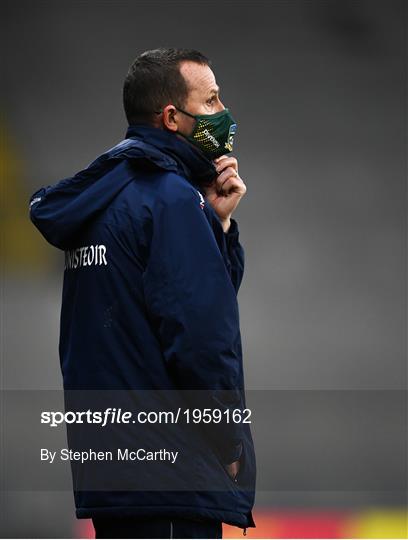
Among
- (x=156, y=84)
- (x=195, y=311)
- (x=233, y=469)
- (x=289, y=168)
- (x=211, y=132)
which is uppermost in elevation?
(x=289, y=168)

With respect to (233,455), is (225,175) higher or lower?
higher

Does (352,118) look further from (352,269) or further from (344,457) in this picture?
(344,457)

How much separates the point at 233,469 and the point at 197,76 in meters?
0.94

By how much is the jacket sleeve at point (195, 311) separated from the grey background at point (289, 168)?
3492 millimetres

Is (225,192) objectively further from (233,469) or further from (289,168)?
(289,168)

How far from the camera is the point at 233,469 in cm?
205

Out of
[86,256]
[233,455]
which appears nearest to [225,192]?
[86,256]

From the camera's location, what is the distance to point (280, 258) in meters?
5.69

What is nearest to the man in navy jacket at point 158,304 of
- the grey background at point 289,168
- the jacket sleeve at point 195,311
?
the jacket sleeve at point 195,311

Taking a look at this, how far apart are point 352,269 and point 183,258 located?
→ 388 cm

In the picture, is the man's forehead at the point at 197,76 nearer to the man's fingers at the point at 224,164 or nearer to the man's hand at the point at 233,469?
the man's fingers at the point at 224,164

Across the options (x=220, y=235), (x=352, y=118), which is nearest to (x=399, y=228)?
(x=352, y=118)

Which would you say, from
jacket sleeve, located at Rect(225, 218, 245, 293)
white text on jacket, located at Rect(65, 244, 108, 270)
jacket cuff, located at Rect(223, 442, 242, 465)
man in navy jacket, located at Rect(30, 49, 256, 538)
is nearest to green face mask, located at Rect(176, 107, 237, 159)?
man in navy jacket, located at Rect(30, 49, 256, 538)

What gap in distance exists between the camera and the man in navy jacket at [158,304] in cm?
196
